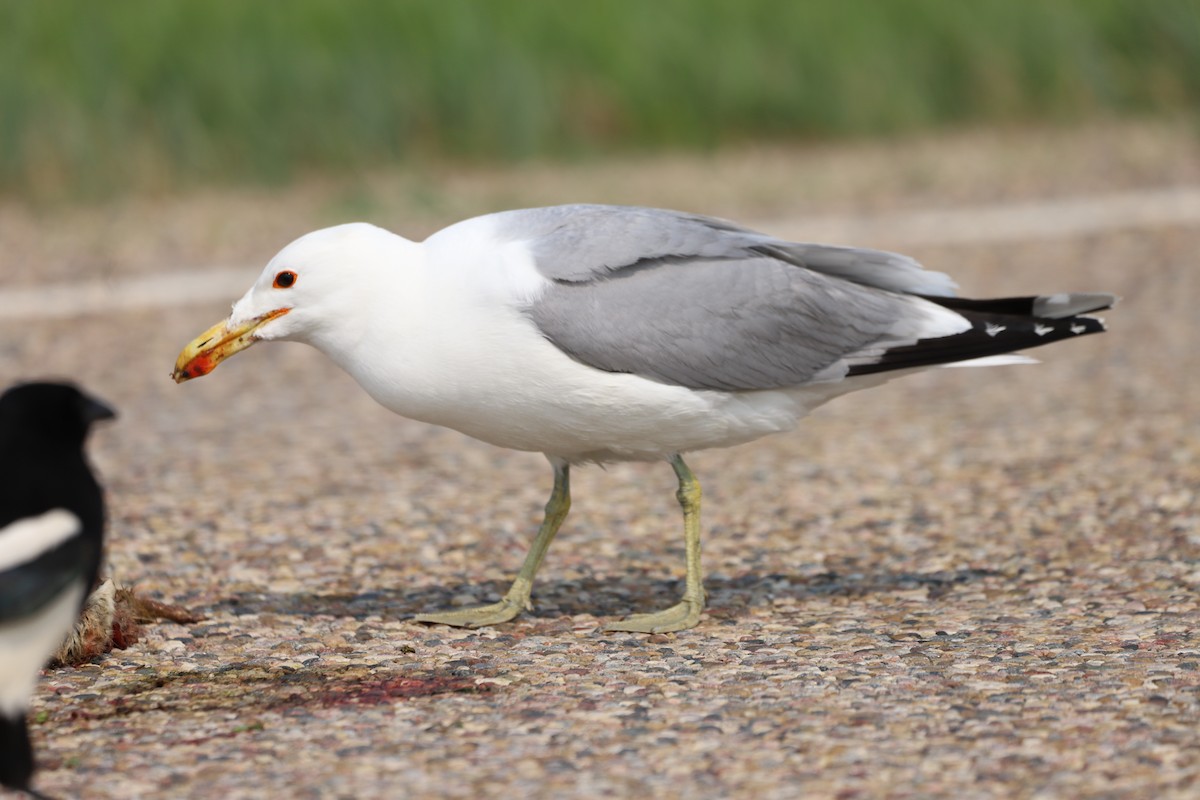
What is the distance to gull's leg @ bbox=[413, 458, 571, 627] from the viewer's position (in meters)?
4.91

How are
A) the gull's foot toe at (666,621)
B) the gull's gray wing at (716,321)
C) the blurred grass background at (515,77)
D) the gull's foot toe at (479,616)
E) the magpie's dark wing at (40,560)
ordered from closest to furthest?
the magpie's dark wing at (40,560) < the gull's gray wing at (716,321) < the gull's foot toe at (666,621) < the gull's foot toe at (479,616) < the blurred grass background at (515,77)

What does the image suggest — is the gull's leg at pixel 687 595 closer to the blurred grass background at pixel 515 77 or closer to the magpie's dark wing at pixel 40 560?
the magpie's dark wing at pixel 40 560

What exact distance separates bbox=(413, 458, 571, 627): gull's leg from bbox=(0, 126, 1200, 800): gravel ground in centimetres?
7

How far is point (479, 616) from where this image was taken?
4934mm

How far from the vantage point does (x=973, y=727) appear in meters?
3.73

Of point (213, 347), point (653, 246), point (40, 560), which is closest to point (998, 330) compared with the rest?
point (653, 246)

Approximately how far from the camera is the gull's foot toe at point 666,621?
4754 millimetres

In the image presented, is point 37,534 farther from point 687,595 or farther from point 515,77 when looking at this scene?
point 515,77

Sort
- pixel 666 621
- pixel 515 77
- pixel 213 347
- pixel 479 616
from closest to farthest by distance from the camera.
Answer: pixel 213 347 < pixel 666 621 < pixel 479 616 < pixel 515 77

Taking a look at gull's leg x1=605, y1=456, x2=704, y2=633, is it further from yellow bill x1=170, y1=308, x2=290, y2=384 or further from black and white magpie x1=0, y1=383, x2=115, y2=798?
black and white magpie x1=0, y1=383, x2=115, y2=798

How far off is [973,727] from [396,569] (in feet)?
7.81

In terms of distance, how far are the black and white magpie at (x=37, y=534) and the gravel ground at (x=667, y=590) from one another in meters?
0.26

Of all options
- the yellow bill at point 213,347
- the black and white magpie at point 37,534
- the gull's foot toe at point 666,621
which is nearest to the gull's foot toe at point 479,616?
the gull's foot toe at point 666,621

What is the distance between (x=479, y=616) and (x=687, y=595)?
0.60 meters
